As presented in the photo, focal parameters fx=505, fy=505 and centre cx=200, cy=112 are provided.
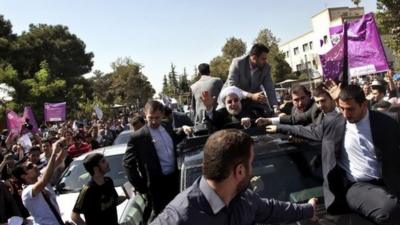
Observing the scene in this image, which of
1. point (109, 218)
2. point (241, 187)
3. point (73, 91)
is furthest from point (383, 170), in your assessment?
point (73, 91)

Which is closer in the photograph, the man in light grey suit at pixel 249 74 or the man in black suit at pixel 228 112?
the man in black suit at pixel 228 112

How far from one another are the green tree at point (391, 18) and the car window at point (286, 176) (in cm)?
2273

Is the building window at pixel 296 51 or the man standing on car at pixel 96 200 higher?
the building window at pixel 296 51

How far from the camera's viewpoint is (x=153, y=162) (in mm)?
4941

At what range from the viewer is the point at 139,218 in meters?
4.75

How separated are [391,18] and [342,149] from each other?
23366 millimetres

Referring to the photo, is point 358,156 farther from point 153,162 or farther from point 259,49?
point 259,49

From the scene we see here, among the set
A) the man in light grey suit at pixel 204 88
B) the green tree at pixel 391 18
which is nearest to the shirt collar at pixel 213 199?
the man in light grey suit at pixel 204 88

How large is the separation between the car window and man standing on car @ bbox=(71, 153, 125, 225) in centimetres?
135

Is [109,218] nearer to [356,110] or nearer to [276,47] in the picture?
[356,110]

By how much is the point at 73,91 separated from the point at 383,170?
4651cm

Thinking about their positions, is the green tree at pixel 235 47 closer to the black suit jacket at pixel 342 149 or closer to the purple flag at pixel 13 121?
the purple flag at pixel 13 121

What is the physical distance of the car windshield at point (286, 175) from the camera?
4.02 m

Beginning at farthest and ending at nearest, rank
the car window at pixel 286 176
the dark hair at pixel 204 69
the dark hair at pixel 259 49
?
the dark hair at pixel 204 69 → the dark hair at pixel 259 49 → the car window at pixel 286 176
